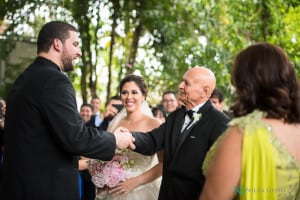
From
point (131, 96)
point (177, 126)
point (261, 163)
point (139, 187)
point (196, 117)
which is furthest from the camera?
point (131, 96)

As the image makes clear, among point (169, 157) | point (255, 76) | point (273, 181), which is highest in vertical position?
point (255, 76)

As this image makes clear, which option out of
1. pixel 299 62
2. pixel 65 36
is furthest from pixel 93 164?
pixel 299 62

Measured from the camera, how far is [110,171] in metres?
4.77

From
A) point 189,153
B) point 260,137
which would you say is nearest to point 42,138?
point 189,153

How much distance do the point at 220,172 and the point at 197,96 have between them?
1.51m

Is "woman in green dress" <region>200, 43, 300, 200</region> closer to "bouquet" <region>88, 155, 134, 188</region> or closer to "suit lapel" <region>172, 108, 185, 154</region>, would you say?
"suit lapel" <region>172, 108, 185, 154</region>

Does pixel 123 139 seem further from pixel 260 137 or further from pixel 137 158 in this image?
pixel 260 137

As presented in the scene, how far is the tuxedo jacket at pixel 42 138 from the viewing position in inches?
134

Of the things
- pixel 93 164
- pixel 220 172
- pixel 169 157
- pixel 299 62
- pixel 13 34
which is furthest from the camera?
pixel 13 34

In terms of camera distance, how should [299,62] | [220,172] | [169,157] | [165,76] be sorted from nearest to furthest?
1. [220,172]
2. [169,157]
3. [299,62]
4. [165,76]

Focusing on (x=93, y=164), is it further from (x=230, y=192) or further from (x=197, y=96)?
(x=230, y=192)

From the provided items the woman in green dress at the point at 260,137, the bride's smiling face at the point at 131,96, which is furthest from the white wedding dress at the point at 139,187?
the woman in green dress at the point at 260,137

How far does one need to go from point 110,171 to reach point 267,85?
252 cm

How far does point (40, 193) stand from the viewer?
11.3 feet
